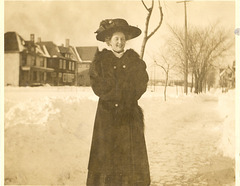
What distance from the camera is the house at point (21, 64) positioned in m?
2.47

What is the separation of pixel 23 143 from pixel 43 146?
186mm

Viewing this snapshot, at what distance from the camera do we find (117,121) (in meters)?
2.30

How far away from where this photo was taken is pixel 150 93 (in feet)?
7.87

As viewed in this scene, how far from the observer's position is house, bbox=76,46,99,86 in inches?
94.5

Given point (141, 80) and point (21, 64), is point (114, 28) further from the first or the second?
point (21, 64)

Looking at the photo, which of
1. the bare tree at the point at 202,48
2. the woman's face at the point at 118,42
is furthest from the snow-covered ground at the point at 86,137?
the woman's face at the point at 118,42

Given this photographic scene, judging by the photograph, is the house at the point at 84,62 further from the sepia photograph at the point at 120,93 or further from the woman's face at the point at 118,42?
the woman's face at the point at 118,42

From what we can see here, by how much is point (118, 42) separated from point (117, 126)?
2.44 feet

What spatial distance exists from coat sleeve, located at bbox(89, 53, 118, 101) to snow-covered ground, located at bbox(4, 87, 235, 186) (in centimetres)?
10

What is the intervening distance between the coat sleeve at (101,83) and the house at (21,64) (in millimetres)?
488

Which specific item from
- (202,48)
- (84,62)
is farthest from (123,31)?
(202,48)

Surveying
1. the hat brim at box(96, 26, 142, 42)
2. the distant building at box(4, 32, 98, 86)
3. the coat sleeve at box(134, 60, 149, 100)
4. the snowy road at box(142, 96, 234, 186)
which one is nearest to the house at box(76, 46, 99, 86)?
the distant building at box(4, 32, 98, 86)

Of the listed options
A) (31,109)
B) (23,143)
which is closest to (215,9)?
Result: (31,109)

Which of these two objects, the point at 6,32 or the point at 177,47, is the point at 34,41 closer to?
the point at 6,32
